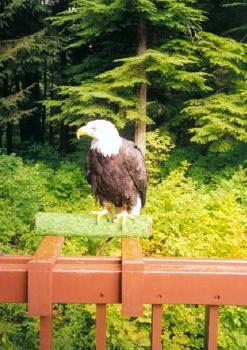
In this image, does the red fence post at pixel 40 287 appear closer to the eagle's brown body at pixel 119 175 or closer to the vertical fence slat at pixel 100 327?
the vertical fence slat at pixel 100 327

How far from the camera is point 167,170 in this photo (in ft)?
30.2

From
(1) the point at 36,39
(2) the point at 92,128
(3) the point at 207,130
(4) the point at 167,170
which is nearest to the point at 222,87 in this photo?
(3) the point at 207,130

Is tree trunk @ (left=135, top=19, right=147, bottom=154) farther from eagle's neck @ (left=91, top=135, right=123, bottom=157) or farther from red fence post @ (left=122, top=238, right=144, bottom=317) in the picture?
red fence post @ (left=122, top=238, right=144, bottom=317)

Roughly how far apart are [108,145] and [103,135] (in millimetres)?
113

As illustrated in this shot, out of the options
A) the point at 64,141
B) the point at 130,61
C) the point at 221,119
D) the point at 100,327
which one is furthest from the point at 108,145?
the point at 64,141

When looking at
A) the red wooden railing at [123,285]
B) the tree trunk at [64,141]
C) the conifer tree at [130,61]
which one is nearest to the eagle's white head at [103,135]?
the red wooden railing at [123,285]

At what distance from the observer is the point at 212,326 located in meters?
1.21

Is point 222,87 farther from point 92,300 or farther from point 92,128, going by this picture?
point 92,300

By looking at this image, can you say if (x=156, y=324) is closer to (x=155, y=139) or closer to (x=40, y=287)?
(x=40, y=287)

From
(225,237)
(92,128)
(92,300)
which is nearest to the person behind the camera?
(92,300)

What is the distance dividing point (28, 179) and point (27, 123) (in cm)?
743

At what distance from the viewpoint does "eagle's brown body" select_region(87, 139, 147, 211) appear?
10.5 feet

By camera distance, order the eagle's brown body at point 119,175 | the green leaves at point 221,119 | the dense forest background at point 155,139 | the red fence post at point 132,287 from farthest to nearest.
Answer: the green leaves at point 221,119 < the dense forest background at point 155,139 < the eagle's brown body at point 119,175 < the red fence post at point 132,287

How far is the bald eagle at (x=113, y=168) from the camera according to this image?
9.91ft
